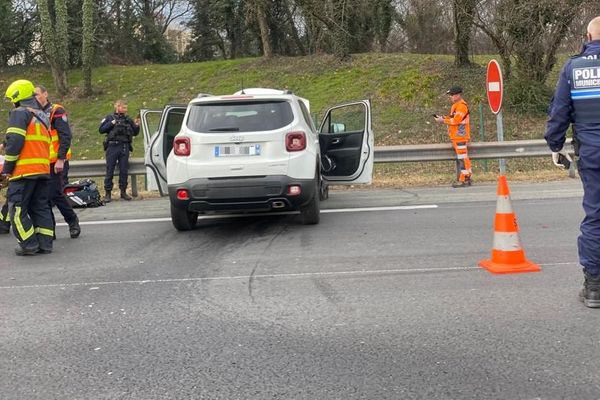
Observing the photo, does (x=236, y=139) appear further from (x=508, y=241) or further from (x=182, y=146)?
(x=508, y=241)

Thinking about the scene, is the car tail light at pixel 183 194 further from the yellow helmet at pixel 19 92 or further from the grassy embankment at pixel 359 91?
the grassy embankment at pixel 359 91

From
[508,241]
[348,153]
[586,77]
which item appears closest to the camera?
[586,77]

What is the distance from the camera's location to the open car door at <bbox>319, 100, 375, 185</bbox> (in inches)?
362

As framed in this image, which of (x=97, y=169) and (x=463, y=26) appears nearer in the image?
(x=97, y=169)

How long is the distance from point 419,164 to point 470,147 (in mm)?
2652

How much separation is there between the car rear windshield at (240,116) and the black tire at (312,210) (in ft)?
3.07

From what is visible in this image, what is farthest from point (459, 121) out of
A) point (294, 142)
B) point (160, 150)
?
point (160, 150)

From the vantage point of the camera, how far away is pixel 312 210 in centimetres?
786

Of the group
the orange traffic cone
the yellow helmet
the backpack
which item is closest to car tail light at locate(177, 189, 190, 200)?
the yellow helmet

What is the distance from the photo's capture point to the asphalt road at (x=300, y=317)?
3.50 metres

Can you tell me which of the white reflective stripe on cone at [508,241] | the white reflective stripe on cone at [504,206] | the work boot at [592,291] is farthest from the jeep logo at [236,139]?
the work boot at [592,291]

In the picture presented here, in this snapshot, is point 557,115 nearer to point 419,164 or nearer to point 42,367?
point 42,367

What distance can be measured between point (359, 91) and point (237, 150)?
14.3 m

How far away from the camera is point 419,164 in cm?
1450
